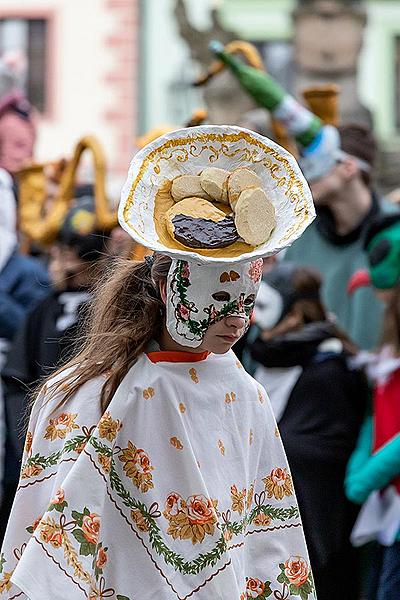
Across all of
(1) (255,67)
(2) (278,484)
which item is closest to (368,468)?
(2) (278,484)

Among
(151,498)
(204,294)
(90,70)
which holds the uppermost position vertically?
(204,294)

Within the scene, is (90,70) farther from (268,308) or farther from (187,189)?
(187,189)

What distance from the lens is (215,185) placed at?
A: 3.40m

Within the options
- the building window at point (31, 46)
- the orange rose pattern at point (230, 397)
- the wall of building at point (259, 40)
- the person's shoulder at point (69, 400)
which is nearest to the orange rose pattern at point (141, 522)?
the person's shoulder at point (69, 400)

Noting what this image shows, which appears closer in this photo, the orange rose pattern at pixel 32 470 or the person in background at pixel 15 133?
the orange rose pattern at pixel 32 470

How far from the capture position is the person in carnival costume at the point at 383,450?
15.9ft

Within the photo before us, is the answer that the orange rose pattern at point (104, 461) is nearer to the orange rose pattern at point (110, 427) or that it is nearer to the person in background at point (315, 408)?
the orange rose pattern at point (110, 427)

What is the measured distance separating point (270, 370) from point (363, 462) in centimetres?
45

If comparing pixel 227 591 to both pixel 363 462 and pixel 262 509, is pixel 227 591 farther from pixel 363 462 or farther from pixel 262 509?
pixel 363 462

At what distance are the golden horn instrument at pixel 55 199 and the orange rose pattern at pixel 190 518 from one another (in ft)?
8.75

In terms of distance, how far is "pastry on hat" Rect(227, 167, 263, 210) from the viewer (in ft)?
11.1

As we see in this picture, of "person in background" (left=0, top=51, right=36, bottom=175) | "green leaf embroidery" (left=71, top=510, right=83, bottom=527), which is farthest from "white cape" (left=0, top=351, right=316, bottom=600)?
"person in background" (left=0, top=51, right=36, bottom=175)

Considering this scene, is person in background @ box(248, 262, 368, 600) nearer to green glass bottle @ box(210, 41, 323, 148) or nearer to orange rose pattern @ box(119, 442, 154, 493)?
green glass bottle @ box(210, 41, 323, 148)

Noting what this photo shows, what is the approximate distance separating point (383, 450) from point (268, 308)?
0.70m
